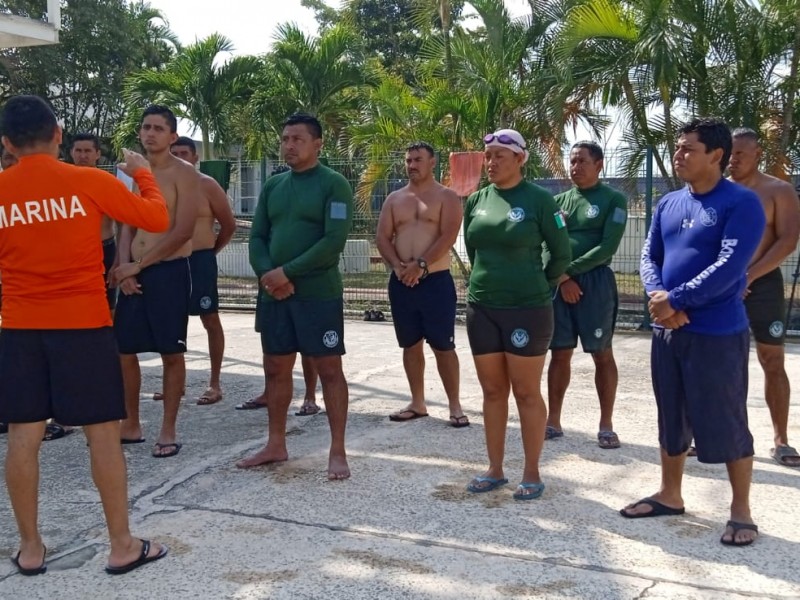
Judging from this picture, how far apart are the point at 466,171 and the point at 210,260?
4712mm

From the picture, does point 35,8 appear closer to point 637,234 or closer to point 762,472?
point 637,234

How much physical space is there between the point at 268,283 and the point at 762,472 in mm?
3025

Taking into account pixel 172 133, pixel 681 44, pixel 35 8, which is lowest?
pixel 172 133

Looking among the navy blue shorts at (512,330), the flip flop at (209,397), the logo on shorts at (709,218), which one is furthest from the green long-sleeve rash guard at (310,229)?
the flip flop at (209,397)

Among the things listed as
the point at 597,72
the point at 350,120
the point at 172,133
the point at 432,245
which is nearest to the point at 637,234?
the point at 597,72

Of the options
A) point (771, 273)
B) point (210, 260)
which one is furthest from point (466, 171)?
point (771, 273)

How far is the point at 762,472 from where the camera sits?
210 inches

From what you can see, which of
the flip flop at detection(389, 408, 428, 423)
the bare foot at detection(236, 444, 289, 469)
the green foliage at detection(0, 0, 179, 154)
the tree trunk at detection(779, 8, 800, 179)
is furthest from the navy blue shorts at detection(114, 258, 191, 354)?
the green foliage at detection(0, 0, 179, 154)

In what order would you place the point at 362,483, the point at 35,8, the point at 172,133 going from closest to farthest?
the point at 362,483, the point at 172,133, the point at 35,8

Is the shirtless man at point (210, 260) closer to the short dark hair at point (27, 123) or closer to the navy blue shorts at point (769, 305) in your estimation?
the short dark hair at point (27, 123)

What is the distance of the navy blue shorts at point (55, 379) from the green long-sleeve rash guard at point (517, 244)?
6.60 feet

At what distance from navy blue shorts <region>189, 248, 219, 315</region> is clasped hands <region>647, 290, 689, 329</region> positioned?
4.03 m

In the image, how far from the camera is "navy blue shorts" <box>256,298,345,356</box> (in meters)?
5.25

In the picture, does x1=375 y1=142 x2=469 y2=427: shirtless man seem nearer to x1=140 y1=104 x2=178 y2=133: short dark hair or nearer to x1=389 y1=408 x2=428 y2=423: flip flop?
x1=389 y1=408 x2=428 y2=423: flip flop
